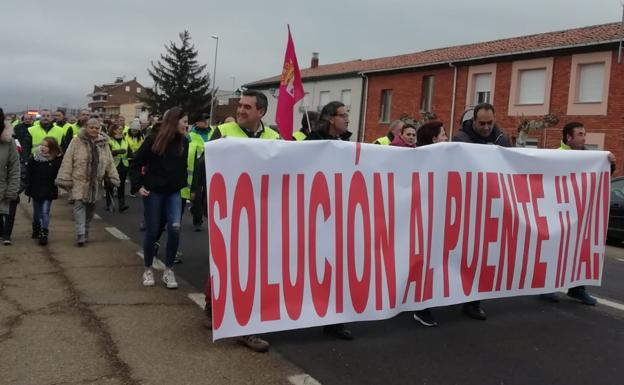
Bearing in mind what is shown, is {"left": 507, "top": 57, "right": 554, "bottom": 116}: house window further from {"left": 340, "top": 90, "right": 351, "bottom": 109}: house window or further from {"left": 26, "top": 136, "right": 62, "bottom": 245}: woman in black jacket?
{"left": 26, "top": 136, "right": 62, "bottom": 245}: woman in black jacket

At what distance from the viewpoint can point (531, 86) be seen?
2489 cm

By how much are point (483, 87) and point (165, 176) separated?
23.9 meters

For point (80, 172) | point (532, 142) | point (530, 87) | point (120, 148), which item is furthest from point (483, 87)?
point (80, 172)

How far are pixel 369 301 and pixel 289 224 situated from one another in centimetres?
86

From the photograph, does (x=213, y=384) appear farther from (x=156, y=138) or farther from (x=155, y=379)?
(x=156, y=138)

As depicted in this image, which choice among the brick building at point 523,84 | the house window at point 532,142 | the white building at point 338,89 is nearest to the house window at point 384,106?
the brick building at point 523,84

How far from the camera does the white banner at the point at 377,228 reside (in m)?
4.05

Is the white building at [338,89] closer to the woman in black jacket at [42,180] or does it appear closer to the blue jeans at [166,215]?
the woman in black jacket at [42,180]

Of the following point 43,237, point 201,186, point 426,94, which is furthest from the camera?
point 426,94

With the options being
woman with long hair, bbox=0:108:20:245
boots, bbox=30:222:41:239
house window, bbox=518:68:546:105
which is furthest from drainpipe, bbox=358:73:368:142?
woman with long hair, bbox=0:108:20:245

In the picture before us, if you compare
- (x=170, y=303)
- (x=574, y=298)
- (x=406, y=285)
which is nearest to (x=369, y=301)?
(x=406, y=285)

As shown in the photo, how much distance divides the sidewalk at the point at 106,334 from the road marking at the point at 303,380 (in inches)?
1.7

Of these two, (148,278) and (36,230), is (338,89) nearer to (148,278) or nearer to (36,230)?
(36,230)

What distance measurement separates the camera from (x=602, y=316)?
553 centimetres
